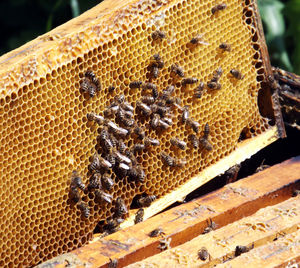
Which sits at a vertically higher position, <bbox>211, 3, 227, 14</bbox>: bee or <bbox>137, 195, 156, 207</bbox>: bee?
<bbox>211, 3, 227, 14</bbox>: bee

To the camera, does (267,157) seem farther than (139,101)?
Yes

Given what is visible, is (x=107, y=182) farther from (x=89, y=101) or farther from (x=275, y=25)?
(x=275, y=25)

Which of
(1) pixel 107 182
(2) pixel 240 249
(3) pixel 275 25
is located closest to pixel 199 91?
(1) pixel 107 182

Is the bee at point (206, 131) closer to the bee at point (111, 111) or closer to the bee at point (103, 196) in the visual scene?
the bee at point (111, 111)

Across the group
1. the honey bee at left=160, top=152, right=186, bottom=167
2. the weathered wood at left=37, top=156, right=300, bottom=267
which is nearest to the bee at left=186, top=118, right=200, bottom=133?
the honey bee at left=160, top=152, right=186, bottom=167

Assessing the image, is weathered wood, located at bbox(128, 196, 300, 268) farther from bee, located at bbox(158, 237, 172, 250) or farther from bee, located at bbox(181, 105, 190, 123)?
bee, located at bbox(181, 105, 190, 123)

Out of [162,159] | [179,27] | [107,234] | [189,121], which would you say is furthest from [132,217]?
[179,27]

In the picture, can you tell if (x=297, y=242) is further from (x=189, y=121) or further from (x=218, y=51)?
(x=218, y=51)
